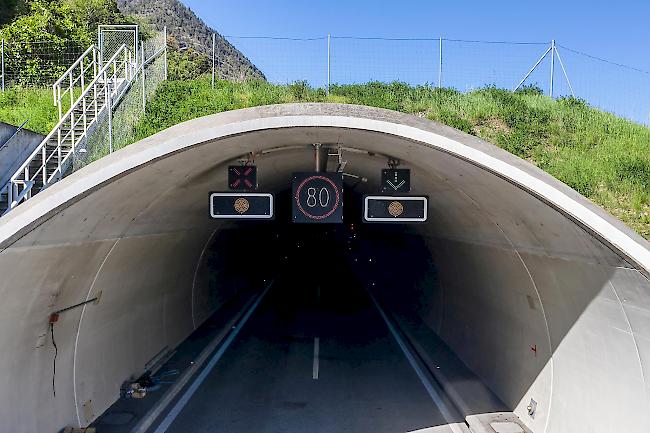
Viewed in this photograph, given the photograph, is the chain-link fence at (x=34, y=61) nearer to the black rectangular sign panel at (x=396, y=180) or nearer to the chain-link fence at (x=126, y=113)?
the chain-link fence at (x=126, y=113)

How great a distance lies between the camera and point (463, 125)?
20.9m

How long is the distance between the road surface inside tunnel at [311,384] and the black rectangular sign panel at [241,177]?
3.64 meters

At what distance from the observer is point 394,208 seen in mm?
8609

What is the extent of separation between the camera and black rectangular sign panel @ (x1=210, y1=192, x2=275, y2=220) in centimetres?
843

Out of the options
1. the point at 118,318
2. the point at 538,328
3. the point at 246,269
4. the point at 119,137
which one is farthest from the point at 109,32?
the point at 538,328

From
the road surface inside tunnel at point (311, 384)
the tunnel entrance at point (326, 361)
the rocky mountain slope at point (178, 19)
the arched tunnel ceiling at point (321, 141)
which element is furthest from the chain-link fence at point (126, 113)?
the rocky mountain slope at point (178, 19)

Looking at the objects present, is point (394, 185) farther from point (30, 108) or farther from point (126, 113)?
point (30, 108)

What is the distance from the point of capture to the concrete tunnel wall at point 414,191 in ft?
18.2

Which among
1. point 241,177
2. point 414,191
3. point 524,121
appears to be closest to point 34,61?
point 524,121

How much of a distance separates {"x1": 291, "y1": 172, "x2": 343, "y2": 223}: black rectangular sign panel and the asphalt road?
324 cm

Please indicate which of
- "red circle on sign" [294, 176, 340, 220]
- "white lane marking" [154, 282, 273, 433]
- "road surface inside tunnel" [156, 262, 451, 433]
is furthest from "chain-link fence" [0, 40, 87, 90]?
"red circle on sign" [294, 176, 340, 220]

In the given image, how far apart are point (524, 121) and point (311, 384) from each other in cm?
1467

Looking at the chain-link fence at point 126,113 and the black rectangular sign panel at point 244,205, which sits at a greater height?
the chain-link fence at point 126,113

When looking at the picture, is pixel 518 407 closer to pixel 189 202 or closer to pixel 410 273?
pixel 189 202
